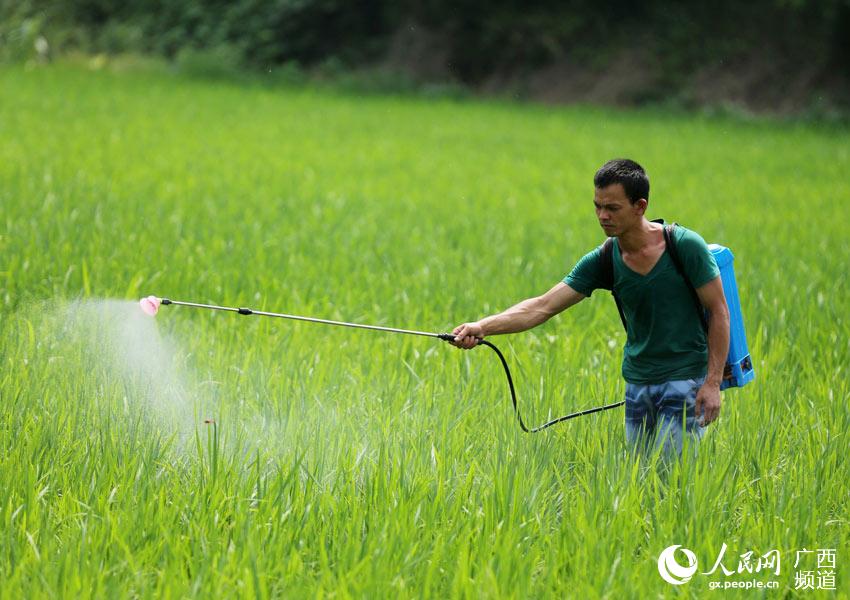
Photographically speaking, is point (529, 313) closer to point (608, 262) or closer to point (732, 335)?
point (608, 262)

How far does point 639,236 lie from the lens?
3.17 m

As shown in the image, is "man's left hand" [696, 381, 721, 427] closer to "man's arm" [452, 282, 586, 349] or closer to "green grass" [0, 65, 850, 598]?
"green grass" [0, 65, 850, 598]

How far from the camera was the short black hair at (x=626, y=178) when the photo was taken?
10.1ft

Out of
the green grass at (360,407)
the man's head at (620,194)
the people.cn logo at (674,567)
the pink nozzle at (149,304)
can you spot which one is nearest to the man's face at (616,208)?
the man's head at (620,194)

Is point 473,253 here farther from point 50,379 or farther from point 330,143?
point 330,143

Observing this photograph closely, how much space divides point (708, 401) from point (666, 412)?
0.55 ft

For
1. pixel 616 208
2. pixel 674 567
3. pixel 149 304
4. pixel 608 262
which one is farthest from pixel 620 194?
pixel 149 304

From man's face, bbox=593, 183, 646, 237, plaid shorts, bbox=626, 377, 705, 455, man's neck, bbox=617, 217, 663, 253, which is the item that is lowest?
plaid shorts, bbox=626, 377, 705, 455

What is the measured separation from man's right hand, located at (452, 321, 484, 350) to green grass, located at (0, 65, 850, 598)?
14.0 inches

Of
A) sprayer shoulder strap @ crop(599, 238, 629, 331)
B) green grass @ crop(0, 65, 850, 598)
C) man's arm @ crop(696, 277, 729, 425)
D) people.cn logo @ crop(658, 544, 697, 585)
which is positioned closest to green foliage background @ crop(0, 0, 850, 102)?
green grass @ crop(0, 65, 850, 598)

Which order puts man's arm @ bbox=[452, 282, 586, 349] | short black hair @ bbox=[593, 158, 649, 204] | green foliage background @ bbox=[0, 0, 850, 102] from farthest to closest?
green foliage background @ bbox=[0, 0, 850, 102], man's arm @ bbox=[452, 282, 586, 349], short black hair @ bbox=[593, 158, 649, 204]

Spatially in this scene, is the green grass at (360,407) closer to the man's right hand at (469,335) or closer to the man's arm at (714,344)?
the man's arm at (714,344)

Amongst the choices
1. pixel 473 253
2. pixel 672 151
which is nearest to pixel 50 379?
pixel 473 253

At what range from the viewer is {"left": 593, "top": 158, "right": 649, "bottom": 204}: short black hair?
3.06 metres
